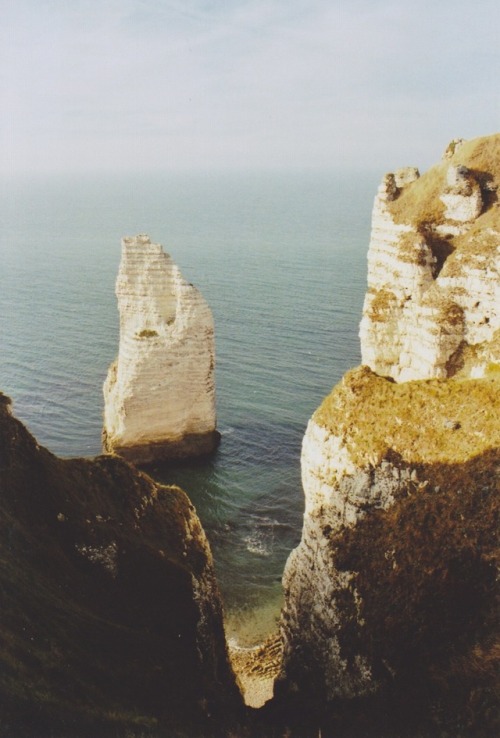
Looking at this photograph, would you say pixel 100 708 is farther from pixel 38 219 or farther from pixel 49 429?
pixel 38 219

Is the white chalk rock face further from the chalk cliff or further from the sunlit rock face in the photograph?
the chalk cliff

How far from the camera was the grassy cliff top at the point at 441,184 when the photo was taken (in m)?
21.8

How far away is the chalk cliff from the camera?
14.4m

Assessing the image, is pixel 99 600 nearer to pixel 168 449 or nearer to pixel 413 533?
pixel 413 533

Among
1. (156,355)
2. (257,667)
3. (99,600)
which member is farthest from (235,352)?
(99,600)

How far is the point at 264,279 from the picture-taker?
75.9 meters

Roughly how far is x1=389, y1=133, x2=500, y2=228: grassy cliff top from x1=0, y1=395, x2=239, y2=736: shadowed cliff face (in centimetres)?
1214

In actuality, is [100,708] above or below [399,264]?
below

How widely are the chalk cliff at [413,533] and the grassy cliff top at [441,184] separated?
2.41 meters

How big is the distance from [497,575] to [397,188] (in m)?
14.9

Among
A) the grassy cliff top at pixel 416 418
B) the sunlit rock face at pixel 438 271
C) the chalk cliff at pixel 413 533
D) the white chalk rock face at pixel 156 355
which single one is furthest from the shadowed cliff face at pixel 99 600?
the white chalk rock face at pixel 156 355

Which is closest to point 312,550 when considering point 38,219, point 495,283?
point 495,283

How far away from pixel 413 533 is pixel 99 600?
764 centimetres

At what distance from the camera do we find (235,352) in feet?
168
